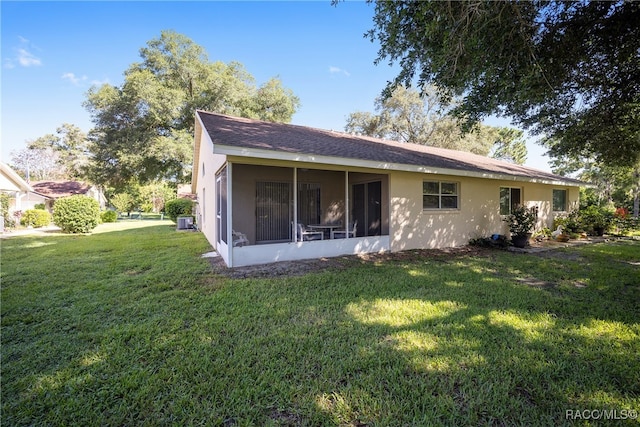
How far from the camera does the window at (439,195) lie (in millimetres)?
9602

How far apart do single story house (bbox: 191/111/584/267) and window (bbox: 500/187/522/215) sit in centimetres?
4

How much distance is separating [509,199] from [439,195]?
4217 millimetres

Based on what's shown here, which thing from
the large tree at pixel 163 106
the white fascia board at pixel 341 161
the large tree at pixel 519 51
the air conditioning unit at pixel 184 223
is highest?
the large tree at pixel 163 106

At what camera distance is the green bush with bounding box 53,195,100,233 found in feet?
45.8

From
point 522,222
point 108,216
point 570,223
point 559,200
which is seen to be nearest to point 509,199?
point 522,222

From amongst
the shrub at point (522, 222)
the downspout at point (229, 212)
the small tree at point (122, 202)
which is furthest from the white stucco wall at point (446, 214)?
the small tree at point (122, 202)

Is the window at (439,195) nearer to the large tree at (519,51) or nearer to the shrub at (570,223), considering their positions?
the large tree at (519,51)

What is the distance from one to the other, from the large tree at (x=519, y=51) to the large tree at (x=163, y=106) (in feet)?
57.4

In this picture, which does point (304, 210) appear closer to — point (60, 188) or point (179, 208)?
point (179, 208)

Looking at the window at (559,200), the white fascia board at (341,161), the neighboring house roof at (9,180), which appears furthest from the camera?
the neighboring house roof at (9,180)

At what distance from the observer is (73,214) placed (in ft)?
45.8

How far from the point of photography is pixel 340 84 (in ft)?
54.6

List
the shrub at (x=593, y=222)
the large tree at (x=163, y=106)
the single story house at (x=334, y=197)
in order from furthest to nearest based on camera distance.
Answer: the large tree at (x=163, y=106) → the shrub at (x=593, y=222) → the single story house at (x=334, y=197)

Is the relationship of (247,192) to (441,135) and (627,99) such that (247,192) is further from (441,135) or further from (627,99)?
(441,135)
